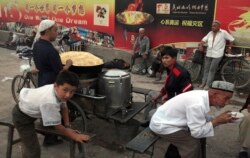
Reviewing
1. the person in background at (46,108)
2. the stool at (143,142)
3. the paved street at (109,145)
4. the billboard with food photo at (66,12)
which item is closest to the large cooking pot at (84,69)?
the paved street at (109,145)

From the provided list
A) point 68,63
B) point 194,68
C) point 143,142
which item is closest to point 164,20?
point 194,68

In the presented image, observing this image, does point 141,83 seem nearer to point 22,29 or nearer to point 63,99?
point 63,99

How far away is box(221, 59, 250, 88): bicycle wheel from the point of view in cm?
829

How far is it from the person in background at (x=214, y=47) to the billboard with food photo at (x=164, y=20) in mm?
605

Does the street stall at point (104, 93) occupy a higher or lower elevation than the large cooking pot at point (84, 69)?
lower

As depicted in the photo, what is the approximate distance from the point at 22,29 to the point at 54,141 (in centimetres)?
1206

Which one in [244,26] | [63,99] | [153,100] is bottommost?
[153,100]

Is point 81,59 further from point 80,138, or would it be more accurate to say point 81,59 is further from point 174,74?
point 80,138

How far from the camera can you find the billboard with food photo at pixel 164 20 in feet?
29.7

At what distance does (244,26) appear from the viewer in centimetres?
821

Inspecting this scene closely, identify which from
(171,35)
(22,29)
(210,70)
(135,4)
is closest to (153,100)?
(210,70)

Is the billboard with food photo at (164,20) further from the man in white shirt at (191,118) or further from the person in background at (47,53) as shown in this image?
the man in white shirt at (191,118)

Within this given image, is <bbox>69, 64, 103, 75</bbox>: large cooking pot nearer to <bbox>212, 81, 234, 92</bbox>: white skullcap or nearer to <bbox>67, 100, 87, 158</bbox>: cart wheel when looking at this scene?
<bbox>67, 100, 87, 158</bbox>: cart wheel

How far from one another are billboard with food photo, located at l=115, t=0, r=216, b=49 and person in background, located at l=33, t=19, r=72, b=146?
5.47 metres
